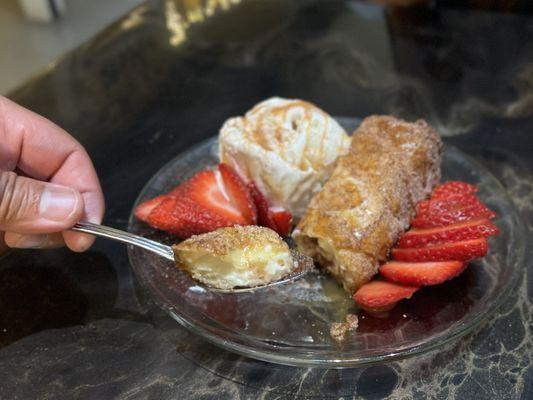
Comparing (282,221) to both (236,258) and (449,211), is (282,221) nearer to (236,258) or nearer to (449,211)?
(236,258)

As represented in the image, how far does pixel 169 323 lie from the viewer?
140 cm

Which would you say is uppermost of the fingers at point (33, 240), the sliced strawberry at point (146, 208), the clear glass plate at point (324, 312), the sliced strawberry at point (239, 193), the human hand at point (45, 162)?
the human hand at point (45, 162)

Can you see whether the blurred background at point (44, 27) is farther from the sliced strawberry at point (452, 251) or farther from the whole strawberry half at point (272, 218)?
the sliced strawberry at point (452, 251)

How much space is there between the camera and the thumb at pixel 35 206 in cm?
120

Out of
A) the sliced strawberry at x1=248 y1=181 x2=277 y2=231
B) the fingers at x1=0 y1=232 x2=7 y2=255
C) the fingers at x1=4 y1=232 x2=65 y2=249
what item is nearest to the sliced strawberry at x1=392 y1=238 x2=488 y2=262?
the sliced strawberry at x1=248 y1=181 x2=277 y2=231

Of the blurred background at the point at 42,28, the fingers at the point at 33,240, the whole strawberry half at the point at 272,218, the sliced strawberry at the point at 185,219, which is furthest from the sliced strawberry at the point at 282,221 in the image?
the blurred background at the point at 42,28

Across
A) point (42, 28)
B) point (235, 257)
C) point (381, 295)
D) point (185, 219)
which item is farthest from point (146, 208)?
point (42, 28)

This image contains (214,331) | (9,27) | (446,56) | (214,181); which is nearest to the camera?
(214,331)

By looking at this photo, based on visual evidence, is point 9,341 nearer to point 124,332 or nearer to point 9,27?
point 124,332

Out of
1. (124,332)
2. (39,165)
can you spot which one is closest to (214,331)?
(124,332)

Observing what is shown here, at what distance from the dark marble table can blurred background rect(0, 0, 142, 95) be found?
952 millimetres

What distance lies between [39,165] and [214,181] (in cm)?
46

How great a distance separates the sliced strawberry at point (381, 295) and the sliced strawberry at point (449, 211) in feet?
0.66

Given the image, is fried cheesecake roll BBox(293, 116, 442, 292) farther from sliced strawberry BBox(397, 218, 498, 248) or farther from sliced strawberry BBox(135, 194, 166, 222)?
sliced strawberry BBox(135, 194, 166, 222)
